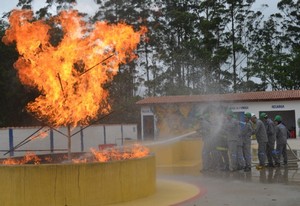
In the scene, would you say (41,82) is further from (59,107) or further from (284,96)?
(284,96)

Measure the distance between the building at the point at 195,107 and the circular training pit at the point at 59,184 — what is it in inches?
1016

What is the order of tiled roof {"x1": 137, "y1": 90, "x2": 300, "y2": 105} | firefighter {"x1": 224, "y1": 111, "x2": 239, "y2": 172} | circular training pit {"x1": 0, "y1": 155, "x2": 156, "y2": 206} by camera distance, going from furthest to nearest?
tiled roof {"x1": 137, "y1": 90, "x2": 300, "y2": 105} < firefighter {"x1": 224, "y1": 111, "x2": 239, "y2": 172} < circular training pit {"x1": 0, "y1": 155, "x2": 156, "y2": 206}

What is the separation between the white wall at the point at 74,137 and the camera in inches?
821

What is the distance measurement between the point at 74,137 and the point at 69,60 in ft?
53.3

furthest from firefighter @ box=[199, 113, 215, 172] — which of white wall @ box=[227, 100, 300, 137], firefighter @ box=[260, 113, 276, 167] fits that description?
white wall @ box=[227, 100, 300, 137]

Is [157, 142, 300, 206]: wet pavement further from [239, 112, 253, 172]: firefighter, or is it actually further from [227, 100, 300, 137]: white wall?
[227, 100, 300, 137]: white wall

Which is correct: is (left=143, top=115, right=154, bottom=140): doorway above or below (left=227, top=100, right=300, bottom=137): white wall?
below

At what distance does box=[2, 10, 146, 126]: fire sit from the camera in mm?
9336

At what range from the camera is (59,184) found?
7789 mm

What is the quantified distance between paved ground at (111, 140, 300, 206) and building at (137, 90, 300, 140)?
2105 cm

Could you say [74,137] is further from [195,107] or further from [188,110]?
[195,107]

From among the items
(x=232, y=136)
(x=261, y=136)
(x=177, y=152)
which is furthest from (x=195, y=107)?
(x=232, y=136)

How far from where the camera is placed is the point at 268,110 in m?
36.7

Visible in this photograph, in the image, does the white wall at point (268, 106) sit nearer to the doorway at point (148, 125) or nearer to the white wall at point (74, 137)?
the doorway at point (148, 125)
